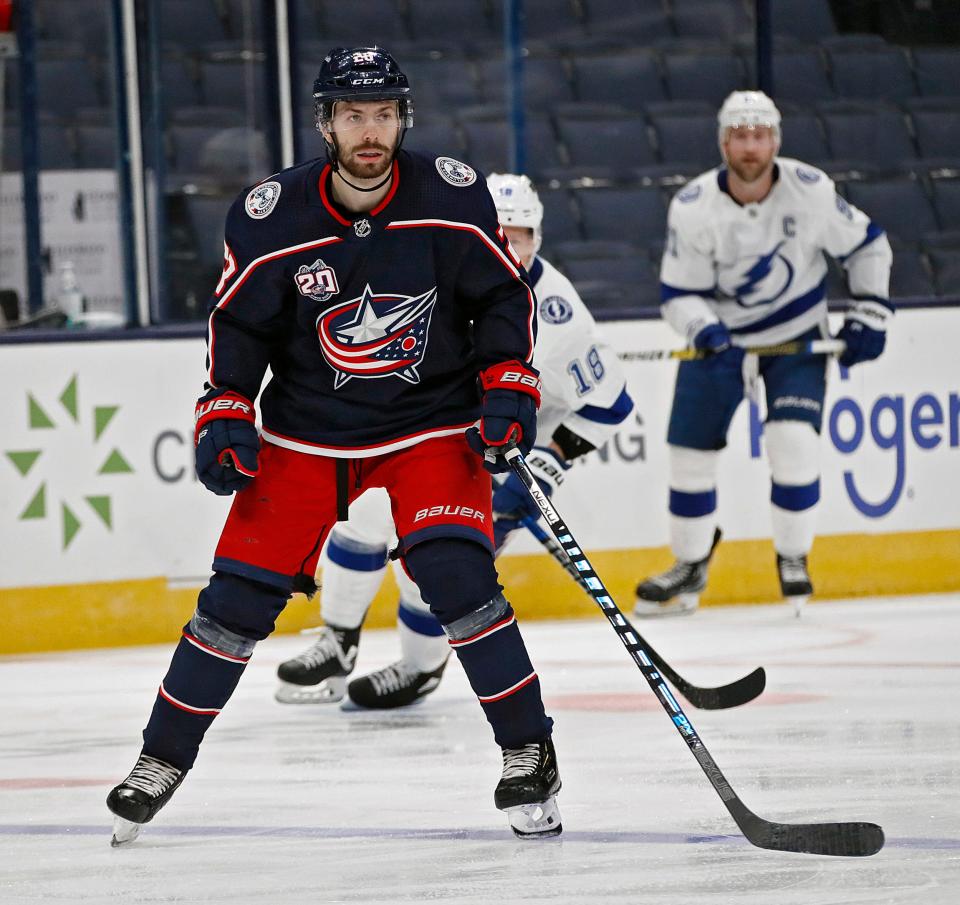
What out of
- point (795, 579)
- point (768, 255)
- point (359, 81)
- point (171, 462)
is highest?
point (359, 81)

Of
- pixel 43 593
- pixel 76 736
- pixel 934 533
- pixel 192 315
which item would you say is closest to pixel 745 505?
pixel 934 533

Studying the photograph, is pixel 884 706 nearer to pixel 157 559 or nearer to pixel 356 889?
pixel 356 889

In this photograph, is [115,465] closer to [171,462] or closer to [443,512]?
[171,462]

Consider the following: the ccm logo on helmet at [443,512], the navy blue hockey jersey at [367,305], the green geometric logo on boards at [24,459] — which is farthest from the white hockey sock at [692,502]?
the ccm logo on helmet at [443,512]

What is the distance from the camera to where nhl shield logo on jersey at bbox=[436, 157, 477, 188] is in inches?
98.5

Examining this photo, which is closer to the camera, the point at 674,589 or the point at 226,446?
the point at 226,446

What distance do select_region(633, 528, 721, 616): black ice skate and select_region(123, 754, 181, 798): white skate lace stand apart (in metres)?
2.50

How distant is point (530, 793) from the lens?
2.36 meters

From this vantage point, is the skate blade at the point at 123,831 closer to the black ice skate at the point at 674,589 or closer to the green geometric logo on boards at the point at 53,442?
the green geometric logo on boards at the point at 53,442

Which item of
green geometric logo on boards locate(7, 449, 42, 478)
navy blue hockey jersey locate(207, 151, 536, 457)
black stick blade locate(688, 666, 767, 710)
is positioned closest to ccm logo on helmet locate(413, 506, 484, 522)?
navy blue hockey jersey locate(207, 151, 536, 457)

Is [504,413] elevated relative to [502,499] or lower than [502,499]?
elevated

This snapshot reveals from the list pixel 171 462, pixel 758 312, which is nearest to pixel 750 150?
pixel 758 312

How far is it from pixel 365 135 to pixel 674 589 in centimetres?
258

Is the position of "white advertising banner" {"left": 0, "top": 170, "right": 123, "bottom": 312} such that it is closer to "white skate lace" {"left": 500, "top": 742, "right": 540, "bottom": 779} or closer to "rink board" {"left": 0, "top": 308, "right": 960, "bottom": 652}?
"rink board" {"left": 0, "top": 308, "right": 960, "bottom": 652}
